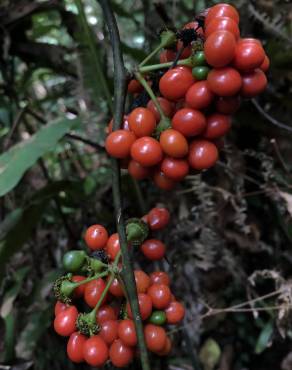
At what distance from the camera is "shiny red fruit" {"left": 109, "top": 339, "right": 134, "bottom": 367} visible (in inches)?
28.9

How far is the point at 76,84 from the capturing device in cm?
163

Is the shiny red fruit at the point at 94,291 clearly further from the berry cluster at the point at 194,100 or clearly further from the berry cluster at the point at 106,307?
the berry cluster at the point at 194,100

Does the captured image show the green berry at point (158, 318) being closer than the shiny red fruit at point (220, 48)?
No

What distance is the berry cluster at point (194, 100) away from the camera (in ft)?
2.08

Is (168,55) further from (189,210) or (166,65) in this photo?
(189,210)

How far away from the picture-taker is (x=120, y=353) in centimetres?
73

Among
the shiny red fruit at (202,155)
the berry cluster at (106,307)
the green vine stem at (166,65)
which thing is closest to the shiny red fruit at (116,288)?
the berry cluster at (106,307)

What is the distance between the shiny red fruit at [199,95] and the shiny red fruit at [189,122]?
0.01 m

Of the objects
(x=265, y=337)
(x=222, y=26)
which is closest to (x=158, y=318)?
(x=222, y=26)

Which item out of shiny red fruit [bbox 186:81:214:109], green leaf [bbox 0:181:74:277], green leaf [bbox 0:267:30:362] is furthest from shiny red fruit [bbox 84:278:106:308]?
green leaf [bbox 0:267:30:362]

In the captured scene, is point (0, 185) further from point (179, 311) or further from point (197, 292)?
point (197, 292)

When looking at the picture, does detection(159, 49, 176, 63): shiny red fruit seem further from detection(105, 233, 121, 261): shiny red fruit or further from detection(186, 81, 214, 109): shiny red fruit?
detection(105, 233, 121, 261): shiny red fruit

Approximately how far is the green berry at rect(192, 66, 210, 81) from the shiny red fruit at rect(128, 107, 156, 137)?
0.09 meters

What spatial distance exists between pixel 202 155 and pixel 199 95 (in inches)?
3.5
